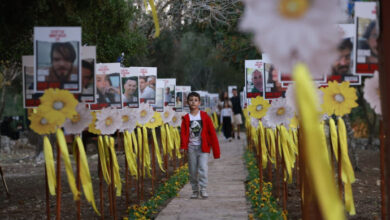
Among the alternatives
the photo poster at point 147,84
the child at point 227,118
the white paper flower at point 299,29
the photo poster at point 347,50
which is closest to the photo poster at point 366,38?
the photo poster at point 347,50

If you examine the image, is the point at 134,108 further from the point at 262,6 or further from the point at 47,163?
the point at 262,6

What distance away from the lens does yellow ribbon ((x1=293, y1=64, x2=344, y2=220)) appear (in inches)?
87.7

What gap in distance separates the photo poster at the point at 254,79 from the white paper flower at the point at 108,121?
2.68 meters

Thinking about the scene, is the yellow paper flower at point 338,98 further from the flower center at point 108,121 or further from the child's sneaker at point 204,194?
the child's sneaker at point 204,194

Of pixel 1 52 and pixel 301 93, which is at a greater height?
pixel 1 52

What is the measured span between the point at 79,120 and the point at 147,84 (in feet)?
13.7

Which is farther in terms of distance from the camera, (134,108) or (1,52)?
(134,108)

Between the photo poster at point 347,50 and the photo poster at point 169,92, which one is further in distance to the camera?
the photo poster at point 169,92

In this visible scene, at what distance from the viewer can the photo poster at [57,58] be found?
4.12 metres

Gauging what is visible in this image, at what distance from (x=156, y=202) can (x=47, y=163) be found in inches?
114

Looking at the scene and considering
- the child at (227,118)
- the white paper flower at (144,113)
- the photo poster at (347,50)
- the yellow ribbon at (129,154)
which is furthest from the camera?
the child at (227,118)

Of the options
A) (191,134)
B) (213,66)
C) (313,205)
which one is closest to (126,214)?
(191,134)

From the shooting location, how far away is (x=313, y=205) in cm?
288

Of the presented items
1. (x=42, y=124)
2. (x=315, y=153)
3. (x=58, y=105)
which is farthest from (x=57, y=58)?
(x=315, y=153)
